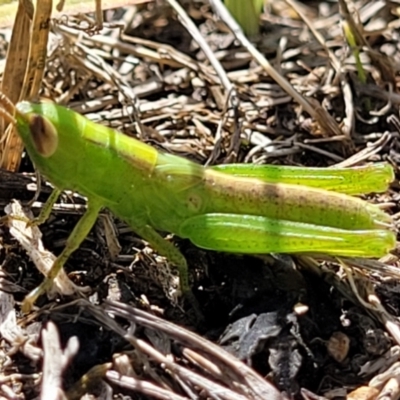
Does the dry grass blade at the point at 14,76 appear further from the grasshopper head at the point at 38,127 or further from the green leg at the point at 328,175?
the green leg at the point at 328,175

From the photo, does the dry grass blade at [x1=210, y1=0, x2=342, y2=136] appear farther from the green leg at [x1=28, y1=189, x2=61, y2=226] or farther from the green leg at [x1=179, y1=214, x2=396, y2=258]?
the green leg at [x1=28, y1=189, x2=61, y2=226]

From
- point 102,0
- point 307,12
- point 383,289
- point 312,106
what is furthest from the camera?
point 307,12

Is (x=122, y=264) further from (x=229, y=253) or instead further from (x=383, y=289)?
(x=383, y=289)

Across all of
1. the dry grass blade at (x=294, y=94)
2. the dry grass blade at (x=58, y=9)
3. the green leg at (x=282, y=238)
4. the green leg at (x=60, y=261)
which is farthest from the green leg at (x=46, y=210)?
the dry grass blade at (x=294, y=94)

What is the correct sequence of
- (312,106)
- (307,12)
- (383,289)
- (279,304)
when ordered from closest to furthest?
(279,304)
(383,289)
(312,106)
(307,12)

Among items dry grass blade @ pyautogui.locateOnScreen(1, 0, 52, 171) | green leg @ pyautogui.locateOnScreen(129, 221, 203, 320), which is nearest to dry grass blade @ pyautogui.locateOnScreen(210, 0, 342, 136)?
dry grass blade @ pyautogui.locateOnScreen(1, 0, 52, 171)

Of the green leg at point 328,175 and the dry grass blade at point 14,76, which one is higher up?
the dry grass blade at point 14,76

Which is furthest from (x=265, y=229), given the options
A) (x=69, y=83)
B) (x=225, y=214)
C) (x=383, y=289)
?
(x=69, y=83)
